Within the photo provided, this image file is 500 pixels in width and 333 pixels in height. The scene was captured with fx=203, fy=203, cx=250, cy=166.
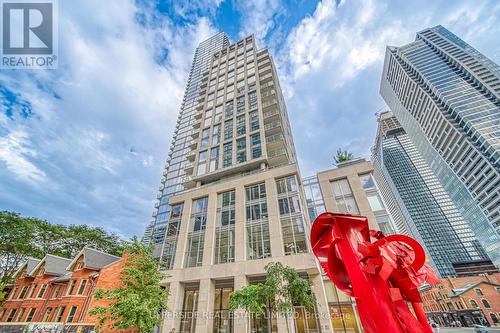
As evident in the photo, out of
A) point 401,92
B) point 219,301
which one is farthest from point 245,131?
point 401,92

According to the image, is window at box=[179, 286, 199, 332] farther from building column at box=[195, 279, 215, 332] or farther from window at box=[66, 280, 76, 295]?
window at box=[66, 280, 76, 295]

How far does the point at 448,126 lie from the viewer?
71.4 m

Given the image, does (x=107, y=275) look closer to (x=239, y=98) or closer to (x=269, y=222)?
(x=269, y=222)

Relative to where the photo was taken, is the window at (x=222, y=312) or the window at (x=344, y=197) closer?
the window at (x=222, y=312)

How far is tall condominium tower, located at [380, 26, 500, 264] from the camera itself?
2400 inches

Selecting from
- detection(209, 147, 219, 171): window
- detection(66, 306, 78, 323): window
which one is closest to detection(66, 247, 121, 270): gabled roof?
detection(66, 306, 78, 323): window

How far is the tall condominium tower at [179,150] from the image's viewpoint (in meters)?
45.3

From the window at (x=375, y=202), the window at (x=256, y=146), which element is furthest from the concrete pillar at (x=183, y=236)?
the window at (x=375, y=202)

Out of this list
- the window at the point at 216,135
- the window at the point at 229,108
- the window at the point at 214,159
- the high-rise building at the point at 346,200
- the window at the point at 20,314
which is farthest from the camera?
the window at the point at 229,108

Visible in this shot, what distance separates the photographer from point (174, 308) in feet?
63.8

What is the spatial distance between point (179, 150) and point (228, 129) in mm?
30261

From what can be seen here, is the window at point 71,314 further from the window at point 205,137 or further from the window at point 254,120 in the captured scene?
the window at point 254,120

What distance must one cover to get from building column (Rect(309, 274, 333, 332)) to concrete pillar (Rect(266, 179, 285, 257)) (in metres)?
3.44

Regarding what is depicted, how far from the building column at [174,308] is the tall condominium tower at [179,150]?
49.5 ft
